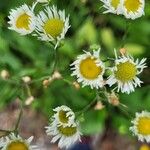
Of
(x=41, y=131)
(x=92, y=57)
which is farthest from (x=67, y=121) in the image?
(x=41, y=131)

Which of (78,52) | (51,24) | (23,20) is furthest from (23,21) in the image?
(78,52)

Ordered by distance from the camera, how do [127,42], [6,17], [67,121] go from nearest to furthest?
[67,121], [6,17], [127,42]

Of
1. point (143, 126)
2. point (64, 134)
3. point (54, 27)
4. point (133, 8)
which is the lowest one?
point (143, 126)

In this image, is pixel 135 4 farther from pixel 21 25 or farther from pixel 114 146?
pixel 114 146

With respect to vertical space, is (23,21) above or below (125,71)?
above

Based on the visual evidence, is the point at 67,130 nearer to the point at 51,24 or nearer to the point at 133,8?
the point at 51,24

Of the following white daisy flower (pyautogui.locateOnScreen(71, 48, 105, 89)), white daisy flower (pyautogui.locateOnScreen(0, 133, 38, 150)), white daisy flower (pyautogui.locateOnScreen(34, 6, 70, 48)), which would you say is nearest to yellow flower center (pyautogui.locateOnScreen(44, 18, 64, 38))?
white daisy flower (pyautogui.locateOnScreen(34, 6, 70, 48))
